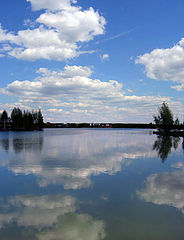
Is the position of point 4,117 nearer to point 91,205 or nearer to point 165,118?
point 165,118

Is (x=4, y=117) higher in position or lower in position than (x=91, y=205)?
higher

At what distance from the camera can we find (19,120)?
171 meters

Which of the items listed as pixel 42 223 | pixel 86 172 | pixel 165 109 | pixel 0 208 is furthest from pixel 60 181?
pixel 165 109

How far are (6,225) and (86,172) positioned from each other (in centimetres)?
981

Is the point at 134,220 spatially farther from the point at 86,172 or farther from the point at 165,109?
the point at 165,109

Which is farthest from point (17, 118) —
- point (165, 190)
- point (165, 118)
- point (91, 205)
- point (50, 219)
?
point (50, 219)

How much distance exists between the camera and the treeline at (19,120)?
172250 millimetres

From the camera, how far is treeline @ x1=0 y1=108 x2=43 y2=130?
172 m

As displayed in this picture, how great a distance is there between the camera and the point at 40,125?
19738 centimetres

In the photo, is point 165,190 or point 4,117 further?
point 4,117

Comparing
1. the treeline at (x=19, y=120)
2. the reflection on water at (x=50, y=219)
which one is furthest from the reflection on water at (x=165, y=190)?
the treeline at (x=19, y=120)

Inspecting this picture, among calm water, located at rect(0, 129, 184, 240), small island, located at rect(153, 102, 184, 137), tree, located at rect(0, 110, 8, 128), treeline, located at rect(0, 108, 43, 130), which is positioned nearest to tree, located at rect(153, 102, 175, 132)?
small island, located at rect(153, 102, 184, 137)

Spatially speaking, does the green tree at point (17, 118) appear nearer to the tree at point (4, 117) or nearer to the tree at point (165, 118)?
the tree at point (4, 117)

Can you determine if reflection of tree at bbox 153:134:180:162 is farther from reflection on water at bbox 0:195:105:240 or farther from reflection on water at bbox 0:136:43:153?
reflection on water at bbox 0:136:43:153
